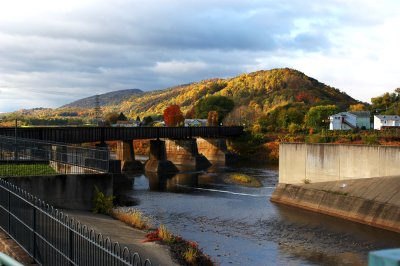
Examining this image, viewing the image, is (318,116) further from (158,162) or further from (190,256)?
(190,256)

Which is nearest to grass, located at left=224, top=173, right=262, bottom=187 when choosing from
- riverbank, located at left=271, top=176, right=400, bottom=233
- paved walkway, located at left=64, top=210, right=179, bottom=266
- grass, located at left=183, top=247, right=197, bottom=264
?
riverbank, located at left=271, top=176, right=400, bottom=233

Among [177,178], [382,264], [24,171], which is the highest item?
[382,264]

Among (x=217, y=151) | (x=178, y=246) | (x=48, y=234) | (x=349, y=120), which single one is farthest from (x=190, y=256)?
(x=349, y=120)

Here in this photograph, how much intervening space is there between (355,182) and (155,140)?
4628 centimetres

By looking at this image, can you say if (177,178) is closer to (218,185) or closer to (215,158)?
(218,185)

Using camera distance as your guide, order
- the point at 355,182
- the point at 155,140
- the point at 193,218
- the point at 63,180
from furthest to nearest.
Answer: the point at 155,140, the point at 355,182, the point at 193,218, the point at 63,180

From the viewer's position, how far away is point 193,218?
3256 cm

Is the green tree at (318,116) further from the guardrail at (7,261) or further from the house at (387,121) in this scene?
the guardrail at (7,261)

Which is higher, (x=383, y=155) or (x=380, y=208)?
(x=383, y=155)

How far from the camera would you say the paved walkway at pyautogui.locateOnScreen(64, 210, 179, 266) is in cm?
1890

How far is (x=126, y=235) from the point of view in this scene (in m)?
21.8

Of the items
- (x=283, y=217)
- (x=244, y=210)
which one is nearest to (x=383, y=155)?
(x=283, y=217)

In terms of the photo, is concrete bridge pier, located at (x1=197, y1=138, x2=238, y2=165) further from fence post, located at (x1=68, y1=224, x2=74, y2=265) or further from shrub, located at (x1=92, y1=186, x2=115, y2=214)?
fence post, located at (x1=68, y1=224, x2=74, y2=265)

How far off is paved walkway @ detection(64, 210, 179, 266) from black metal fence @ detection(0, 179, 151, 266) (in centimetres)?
561
